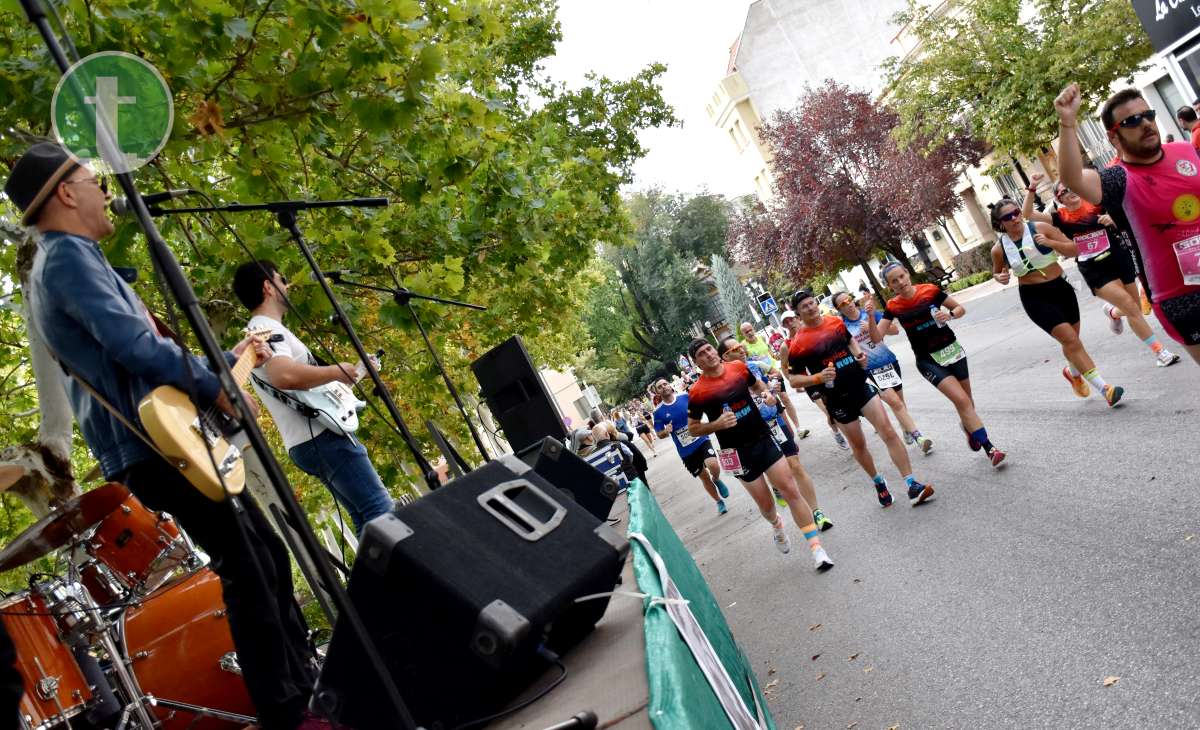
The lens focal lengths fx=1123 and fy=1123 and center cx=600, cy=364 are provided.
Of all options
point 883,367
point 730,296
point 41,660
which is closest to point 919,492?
point 883,367

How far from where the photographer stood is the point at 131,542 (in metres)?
7.00

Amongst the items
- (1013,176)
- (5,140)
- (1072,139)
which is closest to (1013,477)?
(1072,139)

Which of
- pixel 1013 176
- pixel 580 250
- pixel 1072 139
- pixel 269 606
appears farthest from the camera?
pixel 1013 176

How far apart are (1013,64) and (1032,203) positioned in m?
27.4

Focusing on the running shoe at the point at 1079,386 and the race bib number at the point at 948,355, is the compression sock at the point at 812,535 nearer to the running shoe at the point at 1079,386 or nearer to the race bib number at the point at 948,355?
the race bib number at the point at 948,355

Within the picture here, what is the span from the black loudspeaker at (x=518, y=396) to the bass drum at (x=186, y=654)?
4251 mm

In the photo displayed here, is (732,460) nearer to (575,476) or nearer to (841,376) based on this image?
(841,376)

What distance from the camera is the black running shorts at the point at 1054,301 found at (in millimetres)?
10141

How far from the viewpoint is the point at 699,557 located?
494 inches

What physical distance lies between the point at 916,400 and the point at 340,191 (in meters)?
10.4

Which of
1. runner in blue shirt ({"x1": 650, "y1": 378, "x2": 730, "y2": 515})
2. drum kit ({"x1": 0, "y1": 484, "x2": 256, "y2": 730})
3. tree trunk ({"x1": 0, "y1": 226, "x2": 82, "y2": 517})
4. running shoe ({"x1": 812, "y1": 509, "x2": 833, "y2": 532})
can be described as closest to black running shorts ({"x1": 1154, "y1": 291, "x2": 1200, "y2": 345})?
running shoe ({"x1": 812, "y1": 509, "x2": 833, "y2": 532})

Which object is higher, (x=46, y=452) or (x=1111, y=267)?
(x=46, y=452)

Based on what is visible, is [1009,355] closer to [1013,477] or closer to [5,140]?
[1013,477]

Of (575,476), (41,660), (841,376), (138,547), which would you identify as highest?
(138,547)
